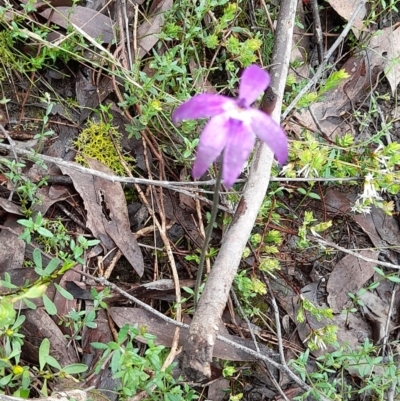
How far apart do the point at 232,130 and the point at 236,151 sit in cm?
6

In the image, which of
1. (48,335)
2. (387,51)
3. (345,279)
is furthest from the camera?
(387,51)

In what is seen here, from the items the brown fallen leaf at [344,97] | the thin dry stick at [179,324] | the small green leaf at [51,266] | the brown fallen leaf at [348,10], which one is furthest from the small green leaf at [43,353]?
the brown fallen leaf at [348,10]

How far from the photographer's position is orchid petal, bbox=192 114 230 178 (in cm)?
121

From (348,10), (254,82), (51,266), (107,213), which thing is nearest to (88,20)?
(107,213)

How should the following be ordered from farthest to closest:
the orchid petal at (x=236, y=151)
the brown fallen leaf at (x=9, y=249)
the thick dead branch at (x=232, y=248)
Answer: the brown fallen leaf at (x=9, y=249) → the thick dead branch at (x=232, y=248) → the orchid petal at (x=236, y=151)

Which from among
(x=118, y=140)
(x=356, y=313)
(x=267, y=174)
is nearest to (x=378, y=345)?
(x=356, y=313)

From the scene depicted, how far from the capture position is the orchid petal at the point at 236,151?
46.9 inches

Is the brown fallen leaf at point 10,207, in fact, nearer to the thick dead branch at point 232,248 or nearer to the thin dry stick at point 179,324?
the thin dry stick at point 179,324

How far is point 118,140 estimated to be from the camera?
2744 mm

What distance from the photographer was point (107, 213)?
2.61 metres

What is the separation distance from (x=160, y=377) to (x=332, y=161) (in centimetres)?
138

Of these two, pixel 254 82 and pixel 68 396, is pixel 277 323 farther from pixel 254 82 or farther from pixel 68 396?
pixel 254 82

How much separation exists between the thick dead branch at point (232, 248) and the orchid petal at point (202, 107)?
0.85 meters

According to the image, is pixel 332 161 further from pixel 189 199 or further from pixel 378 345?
pixel 378 345
